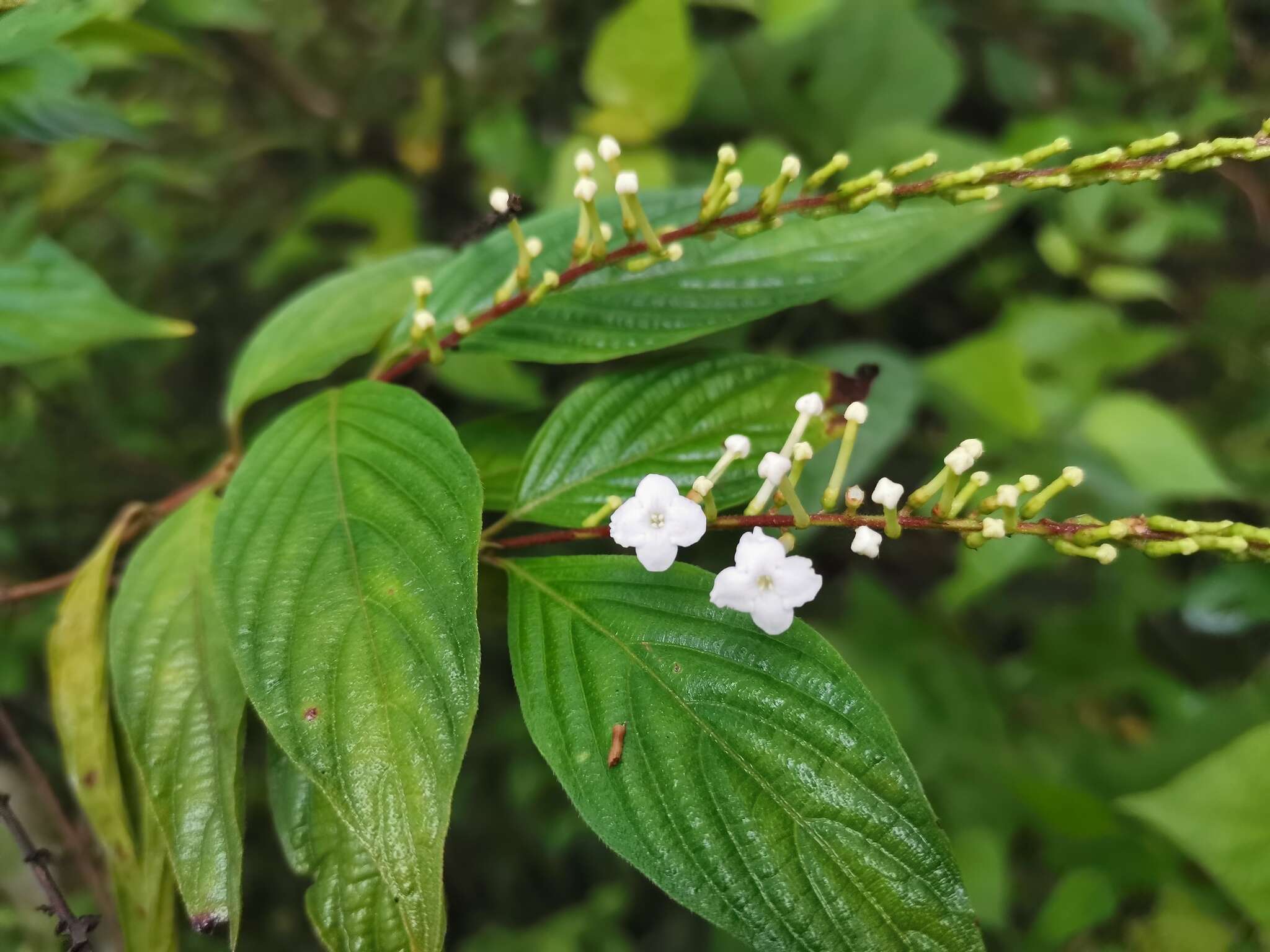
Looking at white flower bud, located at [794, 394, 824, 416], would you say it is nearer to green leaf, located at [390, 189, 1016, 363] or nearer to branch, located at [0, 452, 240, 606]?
green leaf, located at [390, 189, 1016, 363]

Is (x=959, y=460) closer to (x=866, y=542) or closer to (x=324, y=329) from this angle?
(x=866, y=542)

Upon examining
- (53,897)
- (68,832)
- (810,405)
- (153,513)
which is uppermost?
(810,405)

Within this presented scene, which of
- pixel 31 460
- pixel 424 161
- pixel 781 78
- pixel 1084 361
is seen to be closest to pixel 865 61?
pixel 781 78

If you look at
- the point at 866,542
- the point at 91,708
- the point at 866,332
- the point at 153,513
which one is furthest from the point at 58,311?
the point at 866,332

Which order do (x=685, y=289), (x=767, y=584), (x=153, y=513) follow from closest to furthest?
1. (x=767, y=584)
2. (x=685, y=289)
3. (x=153, y=513)

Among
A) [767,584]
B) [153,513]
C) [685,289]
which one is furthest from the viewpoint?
[153,513]
